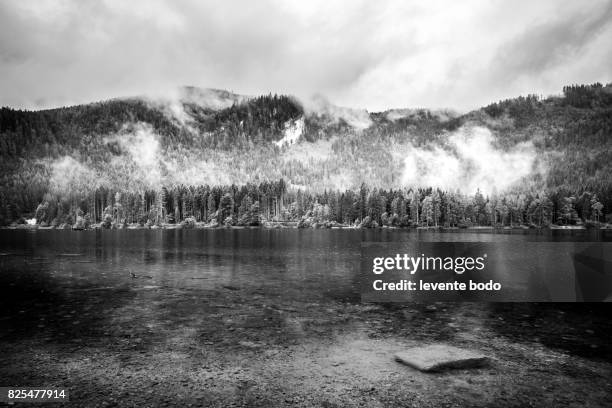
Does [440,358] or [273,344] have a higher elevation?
[440,358]

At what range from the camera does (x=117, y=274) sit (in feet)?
155

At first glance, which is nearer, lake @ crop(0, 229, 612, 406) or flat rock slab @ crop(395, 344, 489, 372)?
lake @ crop(0, 229, 612, 406)

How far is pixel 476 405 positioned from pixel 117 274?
4316 cm

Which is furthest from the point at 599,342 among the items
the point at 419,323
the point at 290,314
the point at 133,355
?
the point at 133,355

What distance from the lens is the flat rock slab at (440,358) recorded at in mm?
17078

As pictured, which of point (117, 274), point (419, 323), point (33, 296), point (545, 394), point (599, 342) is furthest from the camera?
point (117, 274)

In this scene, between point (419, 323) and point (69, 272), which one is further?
point (69, 272)

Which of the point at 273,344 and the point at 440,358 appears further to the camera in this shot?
the point at 273,344

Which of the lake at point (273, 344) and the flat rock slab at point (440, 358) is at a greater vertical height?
the flat rock slab at point (440, 358)

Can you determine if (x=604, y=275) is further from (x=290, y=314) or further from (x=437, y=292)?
(x=290, y=314)

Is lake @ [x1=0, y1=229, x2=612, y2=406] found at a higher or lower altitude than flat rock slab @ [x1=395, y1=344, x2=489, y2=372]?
lower

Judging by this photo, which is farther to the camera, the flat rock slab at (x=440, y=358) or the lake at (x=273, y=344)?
the flat rock slab at (x=440, y=358)

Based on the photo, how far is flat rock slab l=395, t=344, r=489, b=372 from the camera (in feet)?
56.0

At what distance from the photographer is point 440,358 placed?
1758 centimetres
